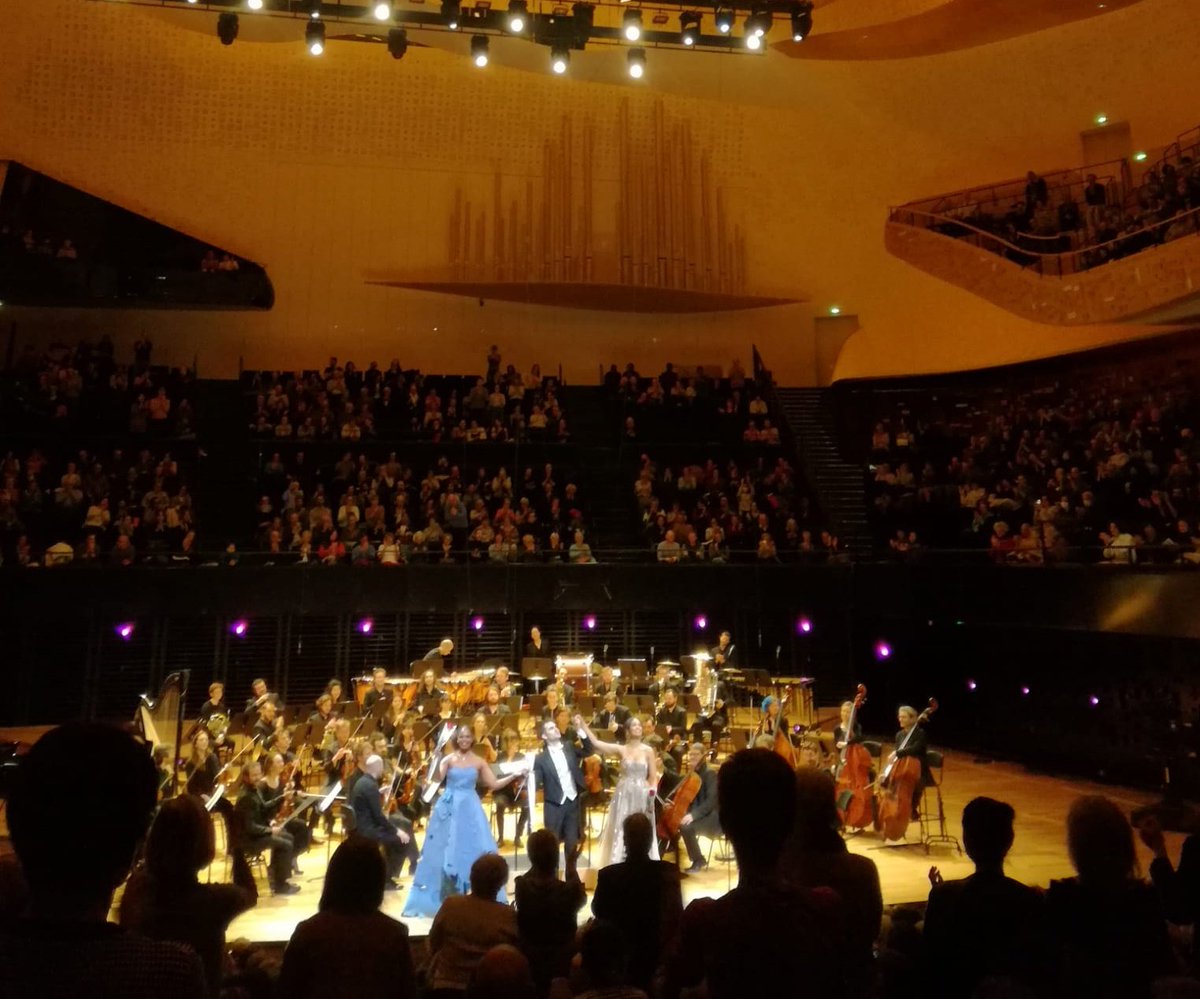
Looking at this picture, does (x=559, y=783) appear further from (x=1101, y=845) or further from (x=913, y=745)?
(x=1101, y=845)

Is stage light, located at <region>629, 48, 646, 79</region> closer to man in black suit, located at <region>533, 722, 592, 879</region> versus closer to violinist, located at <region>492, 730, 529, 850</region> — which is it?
violinist, located at <region>492, 730, 529, 850</region>

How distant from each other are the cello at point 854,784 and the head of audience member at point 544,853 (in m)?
5.43

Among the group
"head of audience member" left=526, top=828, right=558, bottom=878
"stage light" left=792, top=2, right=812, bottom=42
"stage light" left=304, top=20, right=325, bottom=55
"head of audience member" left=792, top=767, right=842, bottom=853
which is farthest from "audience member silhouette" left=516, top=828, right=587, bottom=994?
"stage light" left=792, top=2, right=812, bottom=42

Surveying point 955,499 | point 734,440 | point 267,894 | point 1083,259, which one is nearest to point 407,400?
point 734,440

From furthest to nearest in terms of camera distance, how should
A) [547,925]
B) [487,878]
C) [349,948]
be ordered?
[487,878] → [547,925] → [349,948]

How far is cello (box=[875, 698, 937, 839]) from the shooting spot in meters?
8.73

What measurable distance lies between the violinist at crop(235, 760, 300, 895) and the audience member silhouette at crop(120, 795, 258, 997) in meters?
5.38

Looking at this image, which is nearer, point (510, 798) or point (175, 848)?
point (175, 848)

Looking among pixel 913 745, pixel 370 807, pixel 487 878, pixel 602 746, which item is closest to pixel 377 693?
pixel 370 807

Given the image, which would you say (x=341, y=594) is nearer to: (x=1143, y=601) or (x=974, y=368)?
(x=1143, y=601)

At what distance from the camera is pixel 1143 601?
10.8 metres

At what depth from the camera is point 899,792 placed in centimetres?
879

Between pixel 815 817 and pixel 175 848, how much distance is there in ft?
6.48

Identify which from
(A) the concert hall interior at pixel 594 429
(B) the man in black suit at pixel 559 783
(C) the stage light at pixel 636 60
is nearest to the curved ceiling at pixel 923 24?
(A) the concert hall interior at pixel 594 429
